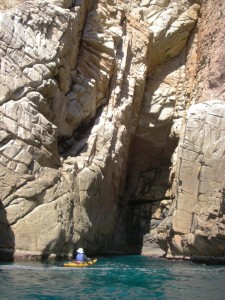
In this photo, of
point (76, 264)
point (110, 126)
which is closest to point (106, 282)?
point (76, 264)

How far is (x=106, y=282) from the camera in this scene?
45.6 ft

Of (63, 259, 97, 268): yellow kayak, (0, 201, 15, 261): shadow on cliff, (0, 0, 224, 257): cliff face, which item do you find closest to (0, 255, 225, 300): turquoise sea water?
(63, 259, 97, 268): yellow kayak

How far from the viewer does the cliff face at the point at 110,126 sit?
19.3 meters

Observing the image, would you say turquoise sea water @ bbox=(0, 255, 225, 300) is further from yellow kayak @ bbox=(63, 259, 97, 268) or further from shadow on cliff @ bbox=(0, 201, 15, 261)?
shadow on cliff @ bbox=(0, 201, 15, 261)

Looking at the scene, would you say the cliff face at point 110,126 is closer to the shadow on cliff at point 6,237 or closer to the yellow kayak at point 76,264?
the shadow on cliff at point 6,237

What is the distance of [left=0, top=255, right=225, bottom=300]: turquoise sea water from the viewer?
38.3ft

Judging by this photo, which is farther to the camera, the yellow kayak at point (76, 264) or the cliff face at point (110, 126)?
the cliff face at point (110, 126)

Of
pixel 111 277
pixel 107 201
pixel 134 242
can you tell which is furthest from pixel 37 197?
pixel 134 242

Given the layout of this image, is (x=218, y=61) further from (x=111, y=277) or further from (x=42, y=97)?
(x=111, y=277)

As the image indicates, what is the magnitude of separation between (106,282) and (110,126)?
12.0 metres

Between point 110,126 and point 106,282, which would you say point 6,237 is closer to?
point 106,282

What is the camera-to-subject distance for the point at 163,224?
27172mm

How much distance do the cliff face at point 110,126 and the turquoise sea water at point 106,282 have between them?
292cm

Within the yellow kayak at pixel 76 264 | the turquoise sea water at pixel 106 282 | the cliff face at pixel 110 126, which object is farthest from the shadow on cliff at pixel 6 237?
the yellow kayak at pixel 76 264
